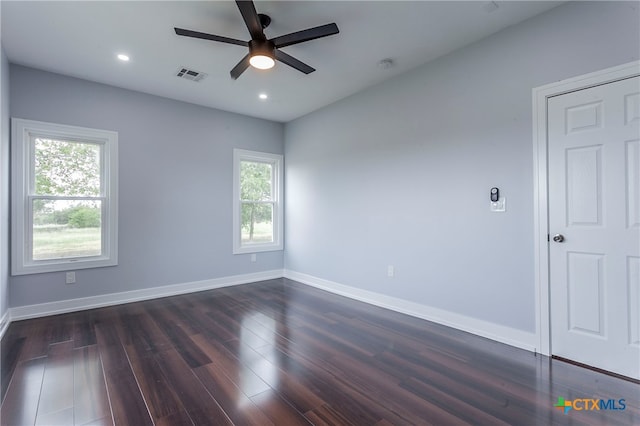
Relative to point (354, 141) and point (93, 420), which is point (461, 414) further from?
point (354, 141)

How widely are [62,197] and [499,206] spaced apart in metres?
4.90

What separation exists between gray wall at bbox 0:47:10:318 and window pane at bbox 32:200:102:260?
0.31 meters

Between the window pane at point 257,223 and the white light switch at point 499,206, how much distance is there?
3701mm

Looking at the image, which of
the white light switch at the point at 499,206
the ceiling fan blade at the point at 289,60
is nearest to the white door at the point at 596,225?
the white light switch at the point at 499,206

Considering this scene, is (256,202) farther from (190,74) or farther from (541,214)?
(541,214)

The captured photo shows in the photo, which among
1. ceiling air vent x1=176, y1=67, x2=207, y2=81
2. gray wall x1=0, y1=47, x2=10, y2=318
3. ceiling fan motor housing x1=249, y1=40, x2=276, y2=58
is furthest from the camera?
ceiling air vent x1=176, y1=67, x2=207, y2=81

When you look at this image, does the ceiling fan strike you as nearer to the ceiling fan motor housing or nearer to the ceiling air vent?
the ceiling fan motor housing

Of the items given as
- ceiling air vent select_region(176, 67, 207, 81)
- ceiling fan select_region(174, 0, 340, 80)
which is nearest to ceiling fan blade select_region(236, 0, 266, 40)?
ceiling fan select_region(174, 0, 340, 80)

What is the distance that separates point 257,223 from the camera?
5.36 meters

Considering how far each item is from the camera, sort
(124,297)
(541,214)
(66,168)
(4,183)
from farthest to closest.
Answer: (124,297) → (66,168) → (4,183) → (541,214)

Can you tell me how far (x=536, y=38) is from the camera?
2564 mm

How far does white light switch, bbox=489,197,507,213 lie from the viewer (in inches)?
109

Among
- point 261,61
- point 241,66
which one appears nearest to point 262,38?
point 261,61

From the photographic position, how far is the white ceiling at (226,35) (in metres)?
2.46
